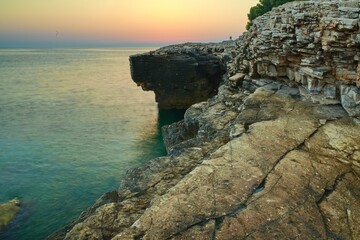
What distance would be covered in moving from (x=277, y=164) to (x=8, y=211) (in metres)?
17.3

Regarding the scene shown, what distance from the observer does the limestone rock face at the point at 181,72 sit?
45.5m

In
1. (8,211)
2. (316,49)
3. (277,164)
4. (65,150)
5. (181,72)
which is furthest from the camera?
(181,72)

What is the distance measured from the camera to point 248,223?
854 centimetres

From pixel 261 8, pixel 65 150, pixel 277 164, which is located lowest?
pixel 65 150

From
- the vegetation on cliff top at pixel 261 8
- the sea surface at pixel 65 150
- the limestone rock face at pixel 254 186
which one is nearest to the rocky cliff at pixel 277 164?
the limestone rock face at pixel 254 186

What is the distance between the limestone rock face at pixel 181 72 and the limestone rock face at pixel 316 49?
2515 centimetres

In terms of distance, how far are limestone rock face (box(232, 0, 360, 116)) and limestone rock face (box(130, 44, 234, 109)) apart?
25.1 metres

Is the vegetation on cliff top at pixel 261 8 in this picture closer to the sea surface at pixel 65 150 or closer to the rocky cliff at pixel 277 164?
the sea surface at pixel 65 150

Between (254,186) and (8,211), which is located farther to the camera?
(8,211)

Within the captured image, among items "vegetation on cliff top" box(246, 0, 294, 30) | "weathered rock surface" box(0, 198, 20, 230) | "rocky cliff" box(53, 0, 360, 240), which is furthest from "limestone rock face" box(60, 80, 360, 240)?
"vegetation on cliff top" box(246, 0, 294, 30)

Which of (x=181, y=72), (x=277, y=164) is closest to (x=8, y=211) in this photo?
(x=277, y=164)

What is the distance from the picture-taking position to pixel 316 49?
584 inches

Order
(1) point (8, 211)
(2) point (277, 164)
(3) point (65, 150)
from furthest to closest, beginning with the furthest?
(3) point (65, 150) → (1) point (8, 211) → (2) point (277, 164)

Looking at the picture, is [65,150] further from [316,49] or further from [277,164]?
[277,164]
